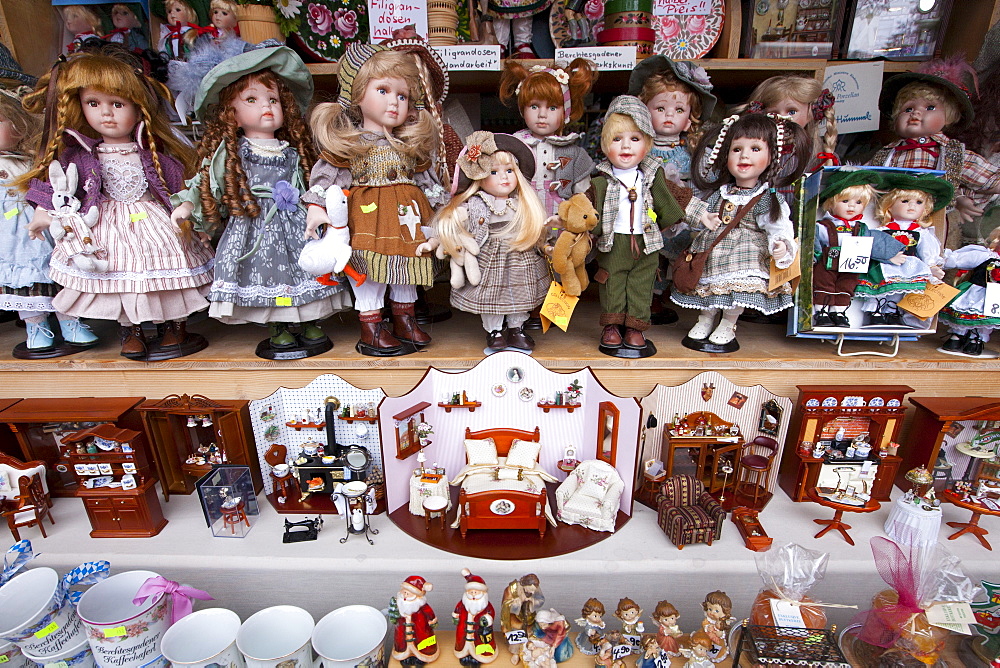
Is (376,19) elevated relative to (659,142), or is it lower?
elevated

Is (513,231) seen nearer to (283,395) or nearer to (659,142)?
(659,142)

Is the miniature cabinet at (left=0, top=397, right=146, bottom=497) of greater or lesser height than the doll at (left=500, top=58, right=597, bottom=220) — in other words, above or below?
below

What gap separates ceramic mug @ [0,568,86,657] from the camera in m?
1.32

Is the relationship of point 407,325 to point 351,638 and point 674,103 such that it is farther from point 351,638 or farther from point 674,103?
point 674,103

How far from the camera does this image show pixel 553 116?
1957 mm

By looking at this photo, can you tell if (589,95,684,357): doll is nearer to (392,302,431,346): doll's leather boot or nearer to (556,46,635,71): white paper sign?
(556,46,635,71): white paper sign

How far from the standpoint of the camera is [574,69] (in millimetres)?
1888

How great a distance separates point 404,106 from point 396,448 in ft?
3.76

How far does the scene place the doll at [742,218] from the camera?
66.1 inches

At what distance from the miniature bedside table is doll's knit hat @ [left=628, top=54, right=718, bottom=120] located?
5.50 ft

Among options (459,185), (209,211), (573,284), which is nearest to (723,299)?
(573,284)

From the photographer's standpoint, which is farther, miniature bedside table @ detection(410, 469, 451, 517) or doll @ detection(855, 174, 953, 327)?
doll @ detection(855, 174, 953, 327)

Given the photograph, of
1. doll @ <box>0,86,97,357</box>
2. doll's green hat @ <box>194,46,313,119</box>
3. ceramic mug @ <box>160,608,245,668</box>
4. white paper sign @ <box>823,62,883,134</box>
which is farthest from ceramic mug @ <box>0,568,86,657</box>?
white paper sign @ <box>823,62,883,134</box>

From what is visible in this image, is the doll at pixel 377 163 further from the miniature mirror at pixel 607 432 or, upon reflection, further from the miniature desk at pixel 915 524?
the miniature desk at pixel 915 524
